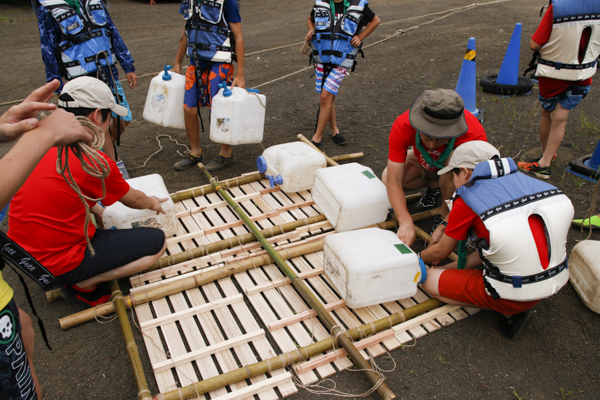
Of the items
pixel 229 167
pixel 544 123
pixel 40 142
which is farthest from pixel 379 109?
pixel 40 142

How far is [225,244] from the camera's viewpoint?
315 centimetres

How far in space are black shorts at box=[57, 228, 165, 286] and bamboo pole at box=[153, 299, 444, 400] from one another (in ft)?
3.03

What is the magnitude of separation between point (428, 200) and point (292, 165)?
128 cm

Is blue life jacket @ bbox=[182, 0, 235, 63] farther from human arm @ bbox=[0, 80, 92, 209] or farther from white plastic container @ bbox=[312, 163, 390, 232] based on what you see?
human arm @ bbox=[0, 80, 92, 209]

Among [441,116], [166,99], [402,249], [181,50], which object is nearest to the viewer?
[402,249]

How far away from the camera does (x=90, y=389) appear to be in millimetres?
2209

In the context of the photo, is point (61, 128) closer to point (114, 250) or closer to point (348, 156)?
point (114, 250)

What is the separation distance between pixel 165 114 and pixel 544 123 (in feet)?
12.8

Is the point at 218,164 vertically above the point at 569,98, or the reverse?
the point at 569,98

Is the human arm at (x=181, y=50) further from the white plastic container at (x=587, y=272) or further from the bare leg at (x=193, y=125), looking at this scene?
the white plastic container at (x=587, y=272)

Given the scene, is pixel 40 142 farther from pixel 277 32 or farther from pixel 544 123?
pixel 277 32

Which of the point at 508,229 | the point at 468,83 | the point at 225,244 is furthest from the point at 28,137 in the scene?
the point at 468,83

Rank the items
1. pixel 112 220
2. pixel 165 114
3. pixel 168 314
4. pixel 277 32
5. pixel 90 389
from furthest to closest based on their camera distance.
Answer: pixel 277 32
pixel 165 114
pixel 112 220
pixel 168 314
pixel 90 389

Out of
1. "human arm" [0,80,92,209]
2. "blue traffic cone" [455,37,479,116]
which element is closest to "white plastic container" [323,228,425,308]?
"human arm" [0,80,92,209]
